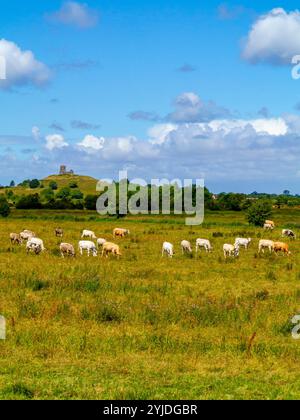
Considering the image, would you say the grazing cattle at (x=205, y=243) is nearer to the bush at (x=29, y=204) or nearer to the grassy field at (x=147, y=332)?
the grassy field at (x=147, y=332)

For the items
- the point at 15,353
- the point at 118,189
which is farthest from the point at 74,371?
the point at 118,189

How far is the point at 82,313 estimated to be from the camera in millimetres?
15070

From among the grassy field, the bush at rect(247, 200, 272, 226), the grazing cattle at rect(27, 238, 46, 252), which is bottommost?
the grassy field

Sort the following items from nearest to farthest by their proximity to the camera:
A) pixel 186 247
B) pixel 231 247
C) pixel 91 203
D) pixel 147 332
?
pixel 147 332
pixel 231 247
pixel 186 247
pixel 91 203

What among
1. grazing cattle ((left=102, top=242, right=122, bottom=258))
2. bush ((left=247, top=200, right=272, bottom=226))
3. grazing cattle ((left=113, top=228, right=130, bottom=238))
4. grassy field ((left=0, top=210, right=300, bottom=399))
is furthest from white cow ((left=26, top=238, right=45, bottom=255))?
bush ((left=247, top=200, right=272, bottom=226))

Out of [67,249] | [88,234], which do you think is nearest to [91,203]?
[88,234]

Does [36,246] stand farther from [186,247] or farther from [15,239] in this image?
[186,247]

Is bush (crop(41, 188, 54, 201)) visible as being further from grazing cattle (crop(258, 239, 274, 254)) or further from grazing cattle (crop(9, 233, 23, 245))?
grazing cattle (crop(258, 239, 274, 254))

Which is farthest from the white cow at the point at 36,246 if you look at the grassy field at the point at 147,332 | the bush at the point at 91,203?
the bush at the point at 91,203

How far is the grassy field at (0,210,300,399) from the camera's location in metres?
9.37

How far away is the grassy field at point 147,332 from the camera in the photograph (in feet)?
30.7

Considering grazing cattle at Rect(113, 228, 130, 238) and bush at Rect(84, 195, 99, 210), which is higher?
bush at Rect(84, 195, 99, 210)

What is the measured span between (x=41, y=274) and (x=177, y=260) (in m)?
9.11

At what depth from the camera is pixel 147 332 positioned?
13.4m
